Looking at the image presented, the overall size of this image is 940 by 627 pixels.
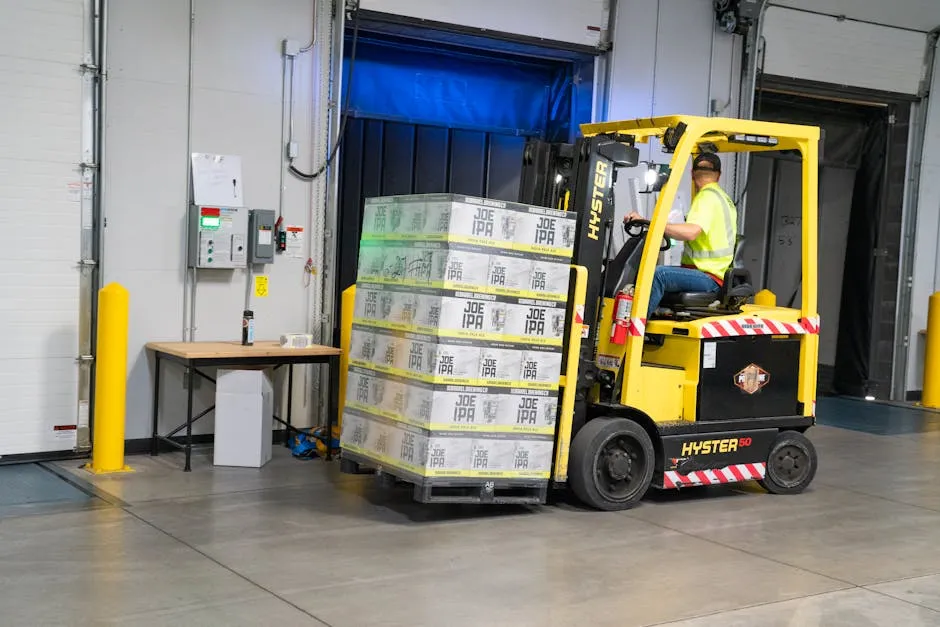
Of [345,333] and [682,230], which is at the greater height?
[682,230]

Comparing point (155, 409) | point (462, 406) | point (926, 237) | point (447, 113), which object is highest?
point (447, 113)

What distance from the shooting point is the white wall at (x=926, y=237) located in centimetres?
1306

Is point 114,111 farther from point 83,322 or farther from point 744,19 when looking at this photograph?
point 744,19

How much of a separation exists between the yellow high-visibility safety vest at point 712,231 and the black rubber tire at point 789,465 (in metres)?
1.34

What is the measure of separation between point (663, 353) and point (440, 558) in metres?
2.53

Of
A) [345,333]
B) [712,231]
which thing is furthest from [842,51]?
[345,333]

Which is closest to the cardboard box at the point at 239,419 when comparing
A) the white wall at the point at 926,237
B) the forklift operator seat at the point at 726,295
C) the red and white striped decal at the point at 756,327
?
the forklift operator seat at the point at 726,295

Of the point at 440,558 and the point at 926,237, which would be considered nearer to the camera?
the point at 440,558

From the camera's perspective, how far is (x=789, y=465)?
7.91 m

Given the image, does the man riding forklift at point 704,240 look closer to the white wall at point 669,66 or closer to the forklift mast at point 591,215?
the forklift mast at point 591,215

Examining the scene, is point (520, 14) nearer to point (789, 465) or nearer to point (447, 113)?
point (447, 113)

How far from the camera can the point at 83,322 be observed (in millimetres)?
8008

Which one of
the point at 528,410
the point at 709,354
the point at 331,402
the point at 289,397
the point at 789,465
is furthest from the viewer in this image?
the point at 289,397

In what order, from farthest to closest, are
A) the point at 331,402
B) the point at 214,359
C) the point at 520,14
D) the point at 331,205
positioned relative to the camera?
the point at 520,14, the point at 331,205, the point at 331,402, the point at 214,359
